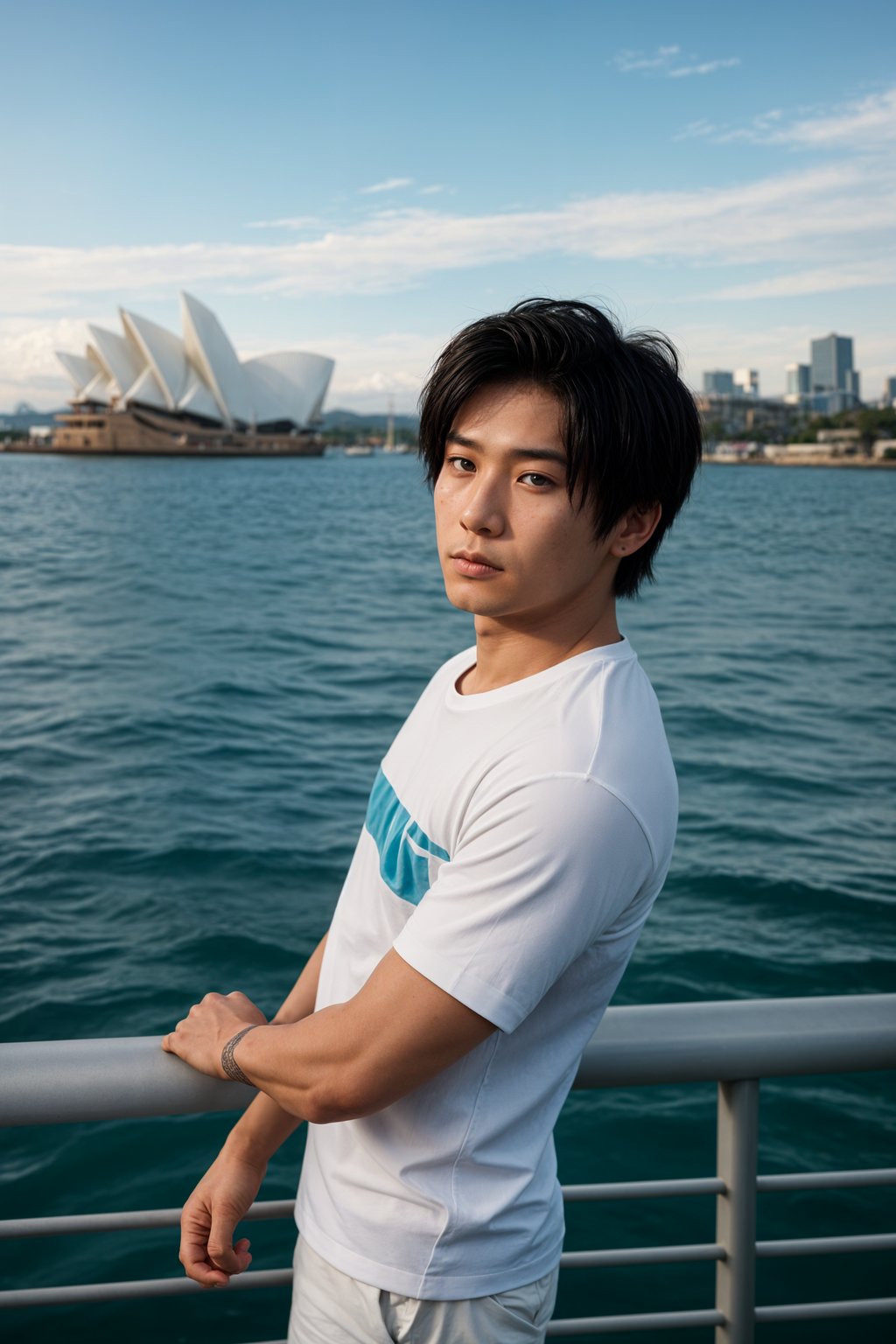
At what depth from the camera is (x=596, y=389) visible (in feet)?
2.05

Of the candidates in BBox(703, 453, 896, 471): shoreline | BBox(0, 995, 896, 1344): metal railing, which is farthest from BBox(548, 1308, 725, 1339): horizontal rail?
BBox(703, 453, 896, 471): shoreline

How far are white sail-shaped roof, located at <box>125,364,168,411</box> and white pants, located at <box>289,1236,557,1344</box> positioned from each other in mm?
41350

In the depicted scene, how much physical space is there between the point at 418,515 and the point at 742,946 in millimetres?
23677

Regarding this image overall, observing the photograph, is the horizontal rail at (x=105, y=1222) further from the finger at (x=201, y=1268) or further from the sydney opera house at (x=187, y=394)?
the sydney opera house at (x=187, y=394)

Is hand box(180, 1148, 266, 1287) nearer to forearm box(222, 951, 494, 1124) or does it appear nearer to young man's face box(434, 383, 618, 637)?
forearm box(222, 951, 494, 1124)

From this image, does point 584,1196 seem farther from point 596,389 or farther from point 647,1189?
point 596,389

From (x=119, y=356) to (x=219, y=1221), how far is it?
4177cm

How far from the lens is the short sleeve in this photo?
0.55m

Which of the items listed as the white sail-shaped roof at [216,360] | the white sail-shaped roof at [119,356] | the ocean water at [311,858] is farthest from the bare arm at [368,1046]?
the white sail-shaped roof at [119,356]

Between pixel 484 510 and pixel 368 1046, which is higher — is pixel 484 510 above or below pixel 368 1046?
above

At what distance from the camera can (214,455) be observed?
153 feet

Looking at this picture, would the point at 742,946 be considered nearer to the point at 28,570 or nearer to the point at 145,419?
the point at 28,570

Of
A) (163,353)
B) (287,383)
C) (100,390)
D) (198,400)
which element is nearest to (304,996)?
(163,353)

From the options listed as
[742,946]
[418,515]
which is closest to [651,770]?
[742,946]
